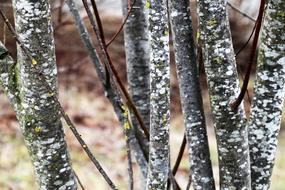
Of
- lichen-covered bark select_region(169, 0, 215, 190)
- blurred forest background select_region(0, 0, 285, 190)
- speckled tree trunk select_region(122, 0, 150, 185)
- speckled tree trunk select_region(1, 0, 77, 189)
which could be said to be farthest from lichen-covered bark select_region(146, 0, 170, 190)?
blurred forest background select_region(0, 0, 285, 190)

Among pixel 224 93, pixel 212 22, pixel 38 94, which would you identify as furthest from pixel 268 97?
pixel 38 94

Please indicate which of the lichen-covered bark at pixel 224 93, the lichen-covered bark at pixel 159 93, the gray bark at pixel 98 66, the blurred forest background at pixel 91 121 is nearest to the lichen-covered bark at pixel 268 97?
the lichen-covered bark at pixel 224 93

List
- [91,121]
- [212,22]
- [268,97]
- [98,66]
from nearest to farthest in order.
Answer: [212,22], [268,97], [98,66], [91,121]

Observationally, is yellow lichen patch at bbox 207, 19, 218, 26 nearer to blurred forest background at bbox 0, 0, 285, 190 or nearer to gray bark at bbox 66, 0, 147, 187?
gray bark at bbox 66, 0, 147, 187

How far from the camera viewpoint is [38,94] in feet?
3.76

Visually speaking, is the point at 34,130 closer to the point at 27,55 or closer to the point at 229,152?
the point at 27,55

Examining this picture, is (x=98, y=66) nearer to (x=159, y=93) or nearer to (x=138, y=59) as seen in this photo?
(x=138, y=59)

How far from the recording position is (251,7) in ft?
16.4

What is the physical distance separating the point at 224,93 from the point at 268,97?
5.4 inches

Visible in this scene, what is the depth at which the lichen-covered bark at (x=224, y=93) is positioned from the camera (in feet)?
3.58

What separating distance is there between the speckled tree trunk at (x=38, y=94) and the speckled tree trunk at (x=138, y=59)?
1.45ft

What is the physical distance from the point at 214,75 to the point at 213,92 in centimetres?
4

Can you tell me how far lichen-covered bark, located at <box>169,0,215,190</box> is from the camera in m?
1.20

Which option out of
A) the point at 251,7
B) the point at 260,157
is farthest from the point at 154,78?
the point at 251,7
